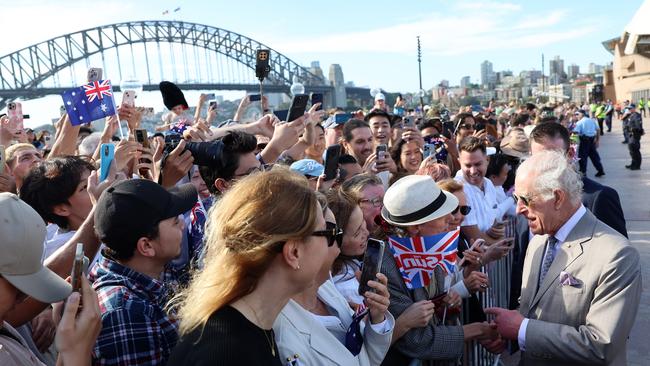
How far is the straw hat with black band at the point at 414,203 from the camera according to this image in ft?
9.11

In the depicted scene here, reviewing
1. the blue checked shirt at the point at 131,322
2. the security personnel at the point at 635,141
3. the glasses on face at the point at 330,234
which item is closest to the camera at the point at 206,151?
the blue checked shirt at the point at 131,322

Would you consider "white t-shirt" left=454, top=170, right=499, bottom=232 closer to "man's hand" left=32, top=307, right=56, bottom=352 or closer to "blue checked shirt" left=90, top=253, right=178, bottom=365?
"blue checked shirt" left=90, top=253, right=178, bottom=365

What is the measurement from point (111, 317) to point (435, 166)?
9.64ft

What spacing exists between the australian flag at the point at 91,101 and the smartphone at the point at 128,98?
0.14m

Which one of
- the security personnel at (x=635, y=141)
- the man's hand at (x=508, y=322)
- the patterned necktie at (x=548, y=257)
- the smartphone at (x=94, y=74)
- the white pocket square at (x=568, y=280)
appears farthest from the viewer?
the security personnel at (x=635, y=141)

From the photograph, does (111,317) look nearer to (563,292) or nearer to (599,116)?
(563,292)

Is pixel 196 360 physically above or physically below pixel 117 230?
below

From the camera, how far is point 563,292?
103 inches

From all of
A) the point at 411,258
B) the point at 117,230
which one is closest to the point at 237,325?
the point at 117,230

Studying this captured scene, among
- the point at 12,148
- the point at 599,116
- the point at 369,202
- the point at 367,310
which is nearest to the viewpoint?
the point at 367,310

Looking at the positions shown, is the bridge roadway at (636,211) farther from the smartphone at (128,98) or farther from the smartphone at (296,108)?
the smartphone at (128,98)

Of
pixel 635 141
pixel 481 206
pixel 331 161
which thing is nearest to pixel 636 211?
pixel 635 141

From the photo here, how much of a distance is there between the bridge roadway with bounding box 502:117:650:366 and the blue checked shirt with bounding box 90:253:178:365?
11.7 feet

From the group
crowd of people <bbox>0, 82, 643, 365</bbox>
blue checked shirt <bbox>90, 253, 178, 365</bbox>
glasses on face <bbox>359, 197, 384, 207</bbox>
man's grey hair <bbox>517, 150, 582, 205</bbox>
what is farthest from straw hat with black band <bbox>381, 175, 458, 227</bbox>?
blue checked shirt <bbox>90, 253, 178, 365</bbox>
